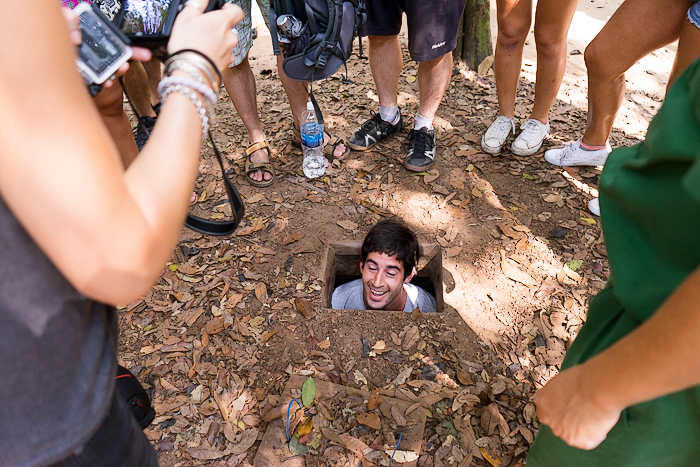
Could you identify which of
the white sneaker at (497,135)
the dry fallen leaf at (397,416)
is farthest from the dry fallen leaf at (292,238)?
the white sneaker at (497,135)

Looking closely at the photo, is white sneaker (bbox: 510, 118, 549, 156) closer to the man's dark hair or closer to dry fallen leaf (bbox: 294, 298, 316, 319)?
the man's dark hair

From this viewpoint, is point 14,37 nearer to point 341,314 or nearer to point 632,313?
point 632,313

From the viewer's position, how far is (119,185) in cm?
77

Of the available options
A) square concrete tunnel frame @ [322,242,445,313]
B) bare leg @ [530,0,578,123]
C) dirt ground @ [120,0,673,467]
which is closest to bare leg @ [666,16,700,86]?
bare leg @ [530,0,578,123]

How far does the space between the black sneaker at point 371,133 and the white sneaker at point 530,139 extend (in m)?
1.15

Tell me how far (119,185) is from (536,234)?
3215mm

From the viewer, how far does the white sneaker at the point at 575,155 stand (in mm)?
3781

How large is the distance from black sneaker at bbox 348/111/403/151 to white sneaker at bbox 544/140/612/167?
1.45 m

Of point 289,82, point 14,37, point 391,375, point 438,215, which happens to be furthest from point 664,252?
point 289,82

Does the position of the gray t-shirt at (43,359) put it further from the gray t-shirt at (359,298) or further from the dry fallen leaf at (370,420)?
the gray t-shirt at (359,298)

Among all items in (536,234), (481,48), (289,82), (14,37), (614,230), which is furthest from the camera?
(481,48)

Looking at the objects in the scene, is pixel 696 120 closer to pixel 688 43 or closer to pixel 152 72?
pixel 688 43

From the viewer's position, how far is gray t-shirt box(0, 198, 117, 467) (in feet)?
2.66

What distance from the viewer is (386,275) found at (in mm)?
3588
